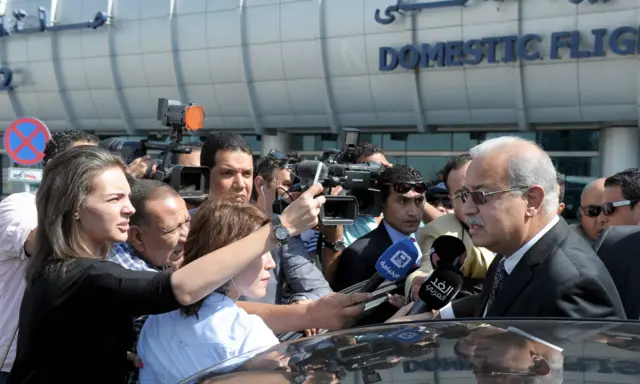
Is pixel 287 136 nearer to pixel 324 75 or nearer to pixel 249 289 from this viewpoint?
pixel 324 75

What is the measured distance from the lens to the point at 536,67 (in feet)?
53.5

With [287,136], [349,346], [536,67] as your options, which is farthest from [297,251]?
[287,136]

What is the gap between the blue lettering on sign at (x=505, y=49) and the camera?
1515 centimetres

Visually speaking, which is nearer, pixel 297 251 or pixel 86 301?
pixel 86 301

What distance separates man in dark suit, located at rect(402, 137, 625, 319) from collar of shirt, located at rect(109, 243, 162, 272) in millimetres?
1196

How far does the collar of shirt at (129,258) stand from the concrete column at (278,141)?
1755 cm

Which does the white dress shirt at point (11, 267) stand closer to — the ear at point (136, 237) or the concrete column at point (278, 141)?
the ear at point (136, 237)

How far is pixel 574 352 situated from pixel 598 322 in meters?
0.33

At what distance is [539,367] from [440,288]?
3.90 feet

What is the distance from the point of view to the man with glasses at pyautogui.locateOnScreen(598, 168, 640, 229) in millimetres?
4992

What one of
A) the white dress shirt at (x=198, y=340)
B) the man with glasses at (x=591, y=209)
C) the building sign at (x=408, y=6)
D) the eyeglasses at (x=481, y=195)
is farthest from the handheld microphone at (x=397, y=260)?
the building sign at (x=408, y=6)

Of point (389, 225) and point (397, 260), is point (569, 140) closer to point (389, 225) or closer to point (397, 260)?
point (389, 225)

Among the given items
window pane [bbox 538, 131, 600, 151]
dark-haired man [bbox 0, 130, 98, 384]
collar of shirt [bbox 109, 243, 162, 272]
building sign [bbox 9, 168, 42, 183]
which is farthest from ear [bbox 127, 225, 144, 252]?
window pane [bbox 538, 131, 600, 151]

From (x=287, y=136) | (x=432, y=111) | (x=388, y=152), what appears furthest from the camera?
(x=287, y=136)
